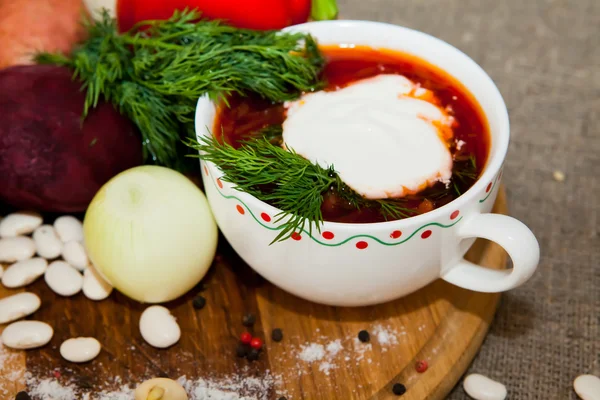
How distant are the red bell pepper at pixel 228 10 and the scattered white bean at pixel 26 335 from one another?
539mm

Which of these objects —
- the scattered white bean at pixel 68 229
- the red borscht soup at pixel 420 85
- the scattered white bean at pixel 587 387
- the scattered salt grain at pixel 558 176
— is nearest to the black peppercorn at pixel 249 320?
the red borscht soup at pixel 420 85

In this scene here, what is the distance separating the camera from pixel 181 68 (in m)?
1.10

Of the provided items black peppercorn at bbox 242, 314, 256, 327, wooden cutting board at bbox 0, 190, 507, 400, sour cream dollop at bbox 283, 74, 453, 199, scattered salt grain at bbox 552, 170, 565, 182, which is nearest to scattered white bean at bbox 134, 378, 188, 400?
wooden cutting board at bbox 0, 190, 507, 400

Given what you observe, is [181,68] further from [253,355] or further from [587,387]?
[587,387]

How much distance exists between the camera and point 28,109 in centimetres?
111

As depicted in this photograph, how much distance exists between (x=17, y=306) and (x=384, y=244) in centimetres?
58

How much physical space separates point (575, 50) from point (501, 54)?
18cm

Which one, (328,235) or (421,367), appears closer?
(328,235)

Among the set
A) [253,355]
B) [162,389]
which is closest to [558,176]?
[253,355]

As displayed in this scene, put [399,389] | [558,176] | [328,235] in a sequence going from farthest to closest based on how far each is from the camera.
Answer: [558,176] < [399,389] < [328,235]

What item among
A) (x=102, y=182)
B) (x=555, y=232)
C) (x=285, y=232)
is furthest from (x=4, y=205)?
(x=555, y=232)

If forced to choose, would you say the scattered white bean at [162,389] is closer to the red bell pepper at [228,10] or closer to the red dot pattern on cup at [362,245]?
the red dot pattern on cup at [362,245]

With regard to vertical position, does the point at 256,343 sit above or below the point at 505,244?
below

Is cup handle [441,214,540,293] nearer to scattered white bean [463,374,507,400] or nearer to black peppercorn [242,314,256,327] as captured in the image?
scattered white bean [463,374,507,400]
